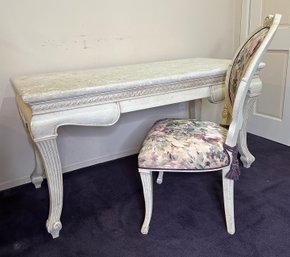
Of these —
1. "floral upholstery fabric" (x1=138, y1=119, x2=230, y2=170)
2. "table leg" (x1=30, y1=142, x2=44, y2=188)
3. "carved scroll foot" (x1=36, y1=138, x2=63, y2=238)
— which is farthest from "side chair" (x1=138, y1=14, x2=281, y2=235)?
"table leg" (x1=30, y1=142, x2=44, y2=188)

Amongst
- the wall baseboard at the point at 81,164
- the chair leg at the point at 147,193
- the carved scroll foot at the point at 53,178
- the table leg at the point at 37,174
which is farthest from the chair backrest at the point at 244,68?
the table leg at the point at 37,174

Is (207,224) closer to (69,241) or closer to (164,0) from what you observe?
(69,241)

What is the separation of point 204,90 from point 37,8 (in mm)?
1045

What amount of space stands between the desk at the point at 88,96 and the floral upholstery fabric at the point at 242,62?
108 mm

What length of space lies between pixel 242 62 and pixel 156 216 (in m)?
0.87

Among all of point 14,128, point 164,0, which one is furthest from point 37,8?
point 164,0

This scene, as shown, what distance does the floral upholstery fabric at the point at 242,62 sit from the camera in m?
1.20

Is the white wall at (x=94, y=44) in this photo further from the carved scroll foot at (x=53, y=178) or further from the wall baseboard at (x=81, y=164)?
the carved scroll foot at (x=53, y=178)

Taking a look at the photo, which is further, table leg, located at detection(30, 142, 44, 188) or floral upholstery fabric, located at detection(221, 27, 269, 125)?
table leg, located at detection(30, 142, 44, 188)

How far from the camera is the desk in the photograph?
1.14 metres

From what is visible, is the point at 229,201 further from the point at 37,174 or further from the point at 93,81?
the point at 37,174

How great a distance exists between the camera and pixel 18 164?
1780 mm

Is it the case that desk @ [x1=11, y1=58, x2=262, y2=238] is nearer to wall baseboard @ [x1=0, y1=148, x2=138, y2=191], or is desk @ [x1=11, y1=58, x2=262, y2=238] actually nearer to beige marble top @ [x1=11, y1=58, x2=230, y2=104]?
beige marble top @ [x1=11, y1=58, x2=230, y2=104]

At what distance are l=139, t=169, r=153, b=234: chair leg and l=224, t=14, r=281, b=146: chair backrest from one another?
0.38 metres
